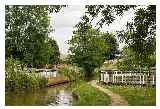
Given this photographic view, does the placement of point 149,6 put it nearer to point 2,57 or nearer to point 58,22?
point 58,22

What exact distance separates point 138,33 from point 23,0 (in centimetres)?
71

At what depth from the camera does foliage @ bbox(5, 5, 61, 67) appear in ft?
15.4

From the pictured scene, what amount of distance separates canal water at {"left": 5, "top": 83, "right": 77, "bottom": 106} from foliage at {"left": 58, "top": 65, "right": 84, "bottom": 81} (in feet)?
0.19

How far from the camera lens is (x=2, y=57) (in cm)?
466

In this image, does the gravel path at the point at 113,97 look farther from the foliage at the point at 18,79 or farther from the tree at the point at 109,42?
the foliage at the point at 18,79

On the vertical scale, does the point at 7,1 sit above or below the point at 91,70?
above

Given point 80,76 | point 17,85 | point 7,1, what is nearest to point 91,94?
point 80,76

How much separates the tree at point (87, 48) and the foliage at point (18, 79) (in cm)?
26

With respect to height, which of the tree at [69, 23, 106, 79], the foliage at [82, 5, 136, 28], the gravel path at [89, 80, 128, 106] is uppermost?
the foliage at [82, 5, 136, 28]

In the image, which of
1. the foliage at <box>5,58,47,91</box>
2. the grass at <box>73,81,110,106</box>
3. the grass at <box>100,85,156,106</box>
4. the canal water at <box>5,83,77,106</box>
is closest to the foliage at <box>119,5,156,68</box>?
the grass at <box>100,85,156,106</box>

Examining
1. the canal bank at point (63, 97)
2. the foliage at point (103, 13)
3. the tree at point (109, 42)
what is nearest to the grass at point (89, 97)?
the canal bank at point (63, 97)

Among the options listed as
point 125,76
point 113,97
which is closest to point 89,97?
point 113,97

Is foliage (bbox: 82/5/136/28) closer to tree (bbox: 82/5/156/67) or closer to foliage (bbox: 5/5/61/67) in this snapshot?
tree (bbox: 82/5/156/67)

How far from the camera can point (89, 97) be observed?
184 inches
